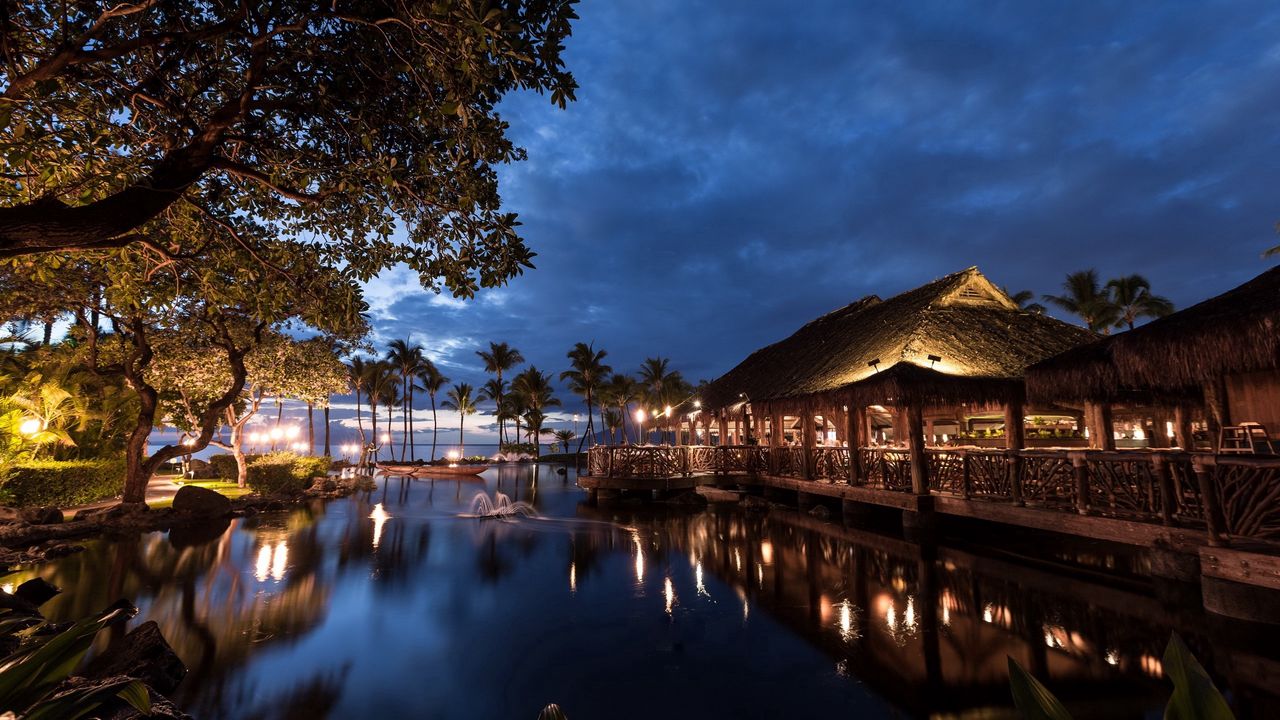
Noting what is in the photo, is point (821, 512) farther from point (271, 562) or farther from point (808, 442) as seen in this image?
point (271, 562)

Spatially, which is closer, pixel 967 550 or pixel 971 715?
pixel 971 715

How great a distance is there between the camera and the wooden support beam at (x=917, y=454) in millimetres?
11742

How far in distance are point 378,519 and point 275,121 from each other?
13680 mm

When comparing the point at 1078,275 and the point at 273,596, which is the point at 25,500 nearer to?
the point at 273,596

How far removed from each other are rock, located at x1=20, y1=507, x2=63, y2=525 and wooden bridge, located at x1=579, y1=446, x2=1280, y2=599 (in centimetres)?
1872

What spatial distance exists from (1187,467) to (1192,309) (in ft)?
9.28

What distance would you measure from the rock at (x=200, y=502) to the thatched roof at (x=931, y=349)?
1665 cm

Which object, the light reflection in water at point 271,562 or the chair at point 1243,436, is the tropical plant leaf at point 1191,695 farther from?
the light reflection in water at point 271,562

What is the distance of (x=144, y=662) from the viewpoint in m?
5.32

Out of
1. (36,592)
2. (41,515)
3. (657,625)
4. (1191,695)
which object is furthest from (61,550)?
(1191,695)

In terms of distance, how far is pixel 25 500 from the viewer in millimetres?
13125

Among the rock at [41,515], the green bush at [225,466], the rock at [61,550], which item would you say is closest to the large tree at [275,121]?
the rock at [61,550]

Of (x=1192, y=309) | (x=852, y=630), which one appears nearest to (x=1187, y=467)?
(x=1192, y=309)

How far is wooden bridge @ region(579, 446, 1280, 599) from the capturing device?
6434mm
